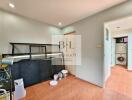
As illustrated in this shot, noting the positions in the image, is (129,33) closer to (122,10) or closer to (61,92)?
(122,10)

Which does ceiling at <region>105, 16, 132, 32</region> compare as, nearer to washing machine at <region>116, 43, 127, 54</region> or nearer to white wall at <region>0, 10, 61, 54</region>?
white wall at <region>0, 10, 61, 54</region>

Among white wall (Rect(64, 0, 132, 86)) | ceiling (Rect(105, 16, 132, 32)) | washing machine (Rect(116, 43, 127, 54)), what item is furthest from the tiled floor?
washing machine (Rect(116, 43, 127, 54))

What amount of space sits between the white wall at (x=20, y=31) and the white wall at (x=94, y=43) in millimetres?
1477

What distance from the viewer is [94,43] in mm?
3102

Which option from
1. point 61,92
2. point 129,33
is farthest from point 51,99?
point 129,33

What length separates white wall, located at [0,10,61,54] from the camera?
9.20 feet

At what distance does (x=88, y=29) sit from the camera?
331cm

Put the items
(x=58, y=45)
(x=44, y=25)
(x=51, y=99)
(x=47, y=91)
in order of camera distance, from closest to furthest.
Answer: (x=51, y=99)
(x=47, y=91)
(x=44, y=25)
(x=58, y=45)

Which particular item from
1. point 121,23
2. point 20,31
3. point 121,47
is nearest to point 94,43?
point 121,23

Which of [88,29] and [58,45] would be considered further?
[58,45]

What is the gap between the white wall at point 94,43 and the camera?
8.68 ft

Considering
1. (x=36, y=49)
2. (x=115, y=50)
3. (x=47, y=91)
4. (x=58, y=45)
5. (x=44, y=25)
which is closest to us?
(x=47, y=91)

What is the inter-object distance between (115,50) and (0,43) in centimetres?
680

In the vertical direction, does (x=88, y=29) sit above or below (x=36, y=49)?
above
